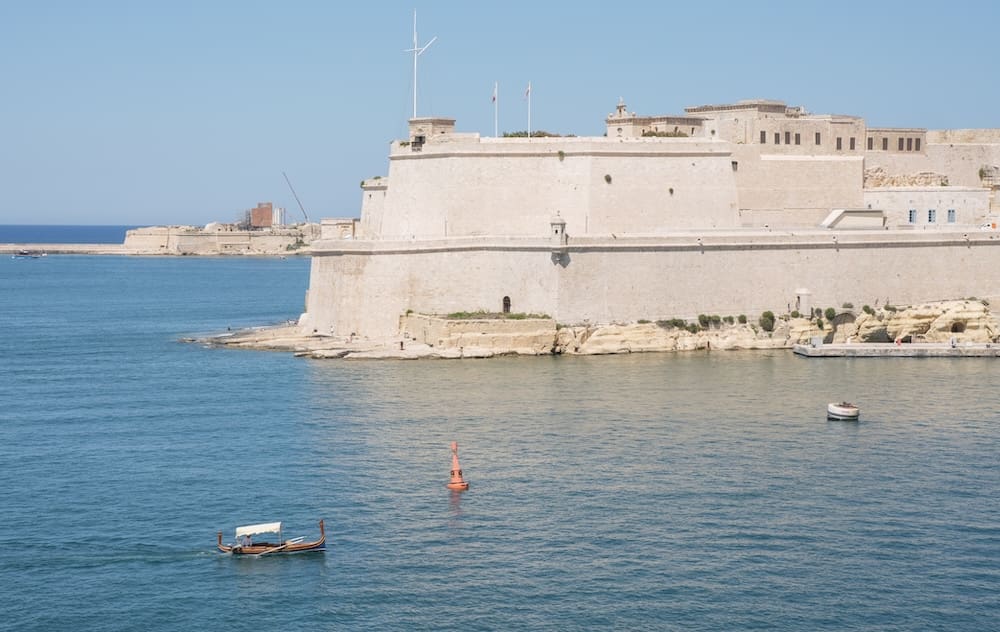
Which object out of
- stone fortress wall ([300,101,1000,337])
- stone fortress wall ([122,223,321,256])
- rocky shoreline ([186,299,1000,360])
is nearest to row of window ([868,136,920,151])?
stone fortress wall ([300,101,1000,337])

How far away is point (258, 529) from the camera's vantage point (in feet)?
78.4

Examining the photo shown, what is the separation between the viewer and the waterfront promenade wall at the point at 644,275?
45188 mm

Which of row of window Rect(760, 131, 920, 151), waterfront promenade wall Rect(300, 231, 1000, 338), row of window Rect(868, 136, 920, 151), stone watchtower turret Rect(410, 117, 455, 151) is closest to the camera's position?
waterfront promenade wall Rect(300, 231, 1000, 338)

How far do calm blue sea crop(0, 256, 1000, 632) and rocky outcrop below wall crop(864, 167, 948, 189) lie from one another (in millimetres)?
11943

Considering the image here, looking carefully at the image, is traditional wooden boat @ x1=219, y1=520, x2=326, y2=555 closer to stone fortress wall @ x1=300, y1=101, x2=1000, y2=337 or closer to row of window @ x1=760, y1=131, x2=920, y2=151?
stone fortress wall @ x1=300, y1=101, x2=1000, y2=337

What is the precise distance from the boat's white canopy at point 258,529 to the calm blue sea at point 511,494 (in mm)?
585

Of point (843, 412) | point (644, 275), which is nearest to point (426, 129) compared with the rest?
point (644, 275)

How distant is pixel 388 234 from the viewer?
5003 centimetres

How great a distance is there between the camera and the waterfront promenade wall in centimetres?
4519

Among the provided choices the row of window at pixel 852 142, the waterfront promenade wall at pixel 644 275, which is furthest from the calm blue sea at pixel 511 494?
the row of window at pixel 852 142

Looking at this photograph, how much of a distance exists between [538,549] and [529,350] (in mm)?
20564

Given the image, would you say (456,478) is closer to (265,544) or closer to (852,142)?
(265,544)

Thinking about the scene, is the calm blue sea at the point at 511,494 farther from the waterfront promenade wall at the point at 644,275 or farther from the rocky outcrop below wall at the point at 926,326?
the rocky outcrop below wall at the point at 926,326

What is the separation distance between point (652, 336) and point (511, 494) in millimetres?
18895
